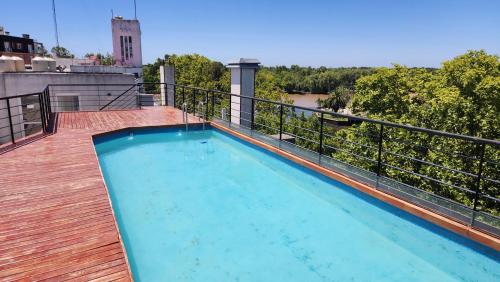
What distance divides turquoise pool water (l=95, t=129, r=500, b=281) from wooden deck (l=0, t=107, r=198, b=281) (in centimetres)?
37

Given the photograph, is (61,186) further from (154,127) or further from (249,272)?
(154,127)

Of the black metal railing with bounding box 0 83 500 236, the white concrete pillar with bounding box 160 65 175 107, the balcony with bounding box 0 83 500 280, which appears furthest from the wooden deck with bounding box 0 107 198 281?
the white concrete pillar with bounding box 160 65 175 107

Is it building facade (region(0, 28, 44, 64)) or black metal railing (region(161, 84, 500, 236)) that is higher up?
building facade (region(0, 28, 44, 64))

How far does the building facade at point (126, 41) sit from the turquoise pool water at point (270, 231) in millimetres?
34654

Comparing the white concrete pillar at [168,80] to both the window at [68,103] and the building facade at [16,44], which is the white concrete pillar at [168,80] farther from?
the building facade at [16,44]

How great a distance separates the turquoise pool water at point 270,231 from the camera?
2592mm

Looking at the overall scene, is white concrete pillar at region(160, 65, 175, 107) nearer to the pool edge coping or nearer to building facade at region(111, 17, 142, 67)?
the pool edge coping

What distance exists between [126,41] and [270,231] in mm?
38072

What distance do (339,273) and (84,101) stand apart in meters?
13.3

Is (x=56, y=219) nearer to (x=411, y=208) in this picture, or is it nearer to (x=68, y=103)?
(x=411, y=208)

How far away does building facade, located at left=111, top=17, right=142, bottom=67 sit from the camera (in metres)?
35.6

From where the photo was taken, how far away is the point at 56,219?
281 centimetres

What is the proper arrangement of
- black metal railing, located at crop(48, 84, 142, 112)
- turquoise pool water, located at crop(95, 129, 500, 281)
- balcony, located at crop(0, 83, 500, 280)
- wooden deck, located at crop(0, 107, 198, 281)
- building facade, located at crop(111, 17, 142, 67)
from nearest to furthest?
wooden deck, located at crop(0, 107, 198, 281)
balcony, located at crop(0, 83, 500, 280)
turquoise pool water, located at crop(95, 129, 500, 281)
black metal railing, located at crop(48, 84, 142, 112)
building facade, located at crop(111, 17, 142, 67)

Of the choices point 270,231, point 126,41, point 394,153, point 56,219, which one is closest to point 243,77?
point 394,153
